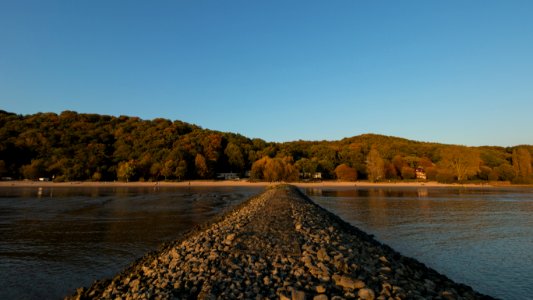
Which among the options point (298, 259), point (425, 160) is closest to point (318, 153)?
point (425, 160)

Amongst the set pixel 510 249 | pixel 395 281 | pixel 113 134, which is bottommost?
pixel 510 249

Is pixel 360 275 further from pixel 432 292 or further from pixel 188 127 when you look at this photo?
pixel 188 127

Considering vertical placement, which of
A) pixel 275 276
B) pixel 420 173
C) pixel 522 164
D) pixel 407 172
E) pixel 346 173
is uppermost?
pixel 522 164

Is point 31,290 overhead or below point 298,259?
below

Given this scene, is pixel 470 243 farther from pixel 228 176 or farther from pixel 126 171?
pixel 228 176

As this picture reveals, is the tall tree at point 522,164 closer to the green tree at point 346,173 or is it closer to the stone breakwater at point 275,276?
the green tree at point 346,173

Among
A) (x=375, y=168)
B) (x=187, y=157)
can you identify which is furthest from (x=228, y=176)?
(x=375, y=168)

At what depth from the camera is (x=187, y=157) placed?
110 metres

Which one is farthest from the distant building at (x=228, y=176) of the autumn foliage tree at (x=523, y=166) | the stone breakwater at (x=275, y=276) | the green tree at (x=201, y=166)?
the stone breakwater at (x=275, y=276)

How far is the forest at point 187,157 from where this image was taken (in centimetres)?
10019

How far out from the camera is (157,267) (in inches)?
416

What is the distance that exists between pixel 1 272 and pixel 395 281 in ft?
46.4

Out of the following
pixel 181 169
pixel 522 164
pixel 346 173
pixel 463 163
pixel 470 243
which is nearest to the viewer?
pixel 470 243

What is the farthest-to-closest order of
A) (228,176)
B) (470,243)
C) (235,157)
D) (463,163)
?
(235,157) → (228,176) → (463,163) → (470,243)
